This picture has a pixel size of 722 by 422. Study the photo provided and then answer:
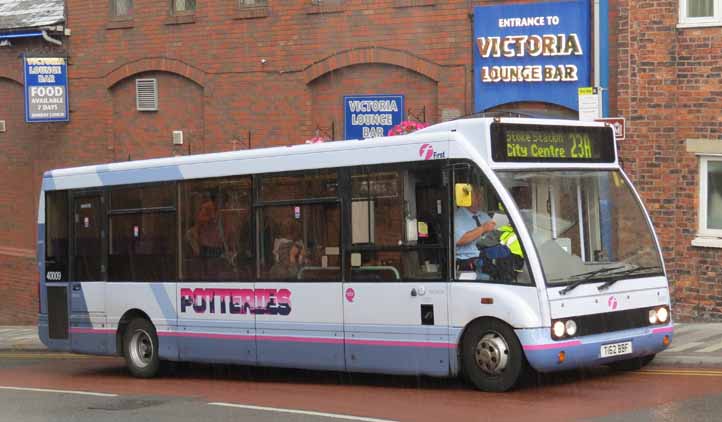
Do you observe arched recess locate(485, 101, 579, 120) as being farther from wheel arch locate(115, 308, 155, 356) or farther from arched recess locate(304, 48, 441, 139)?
wheel arch locate(115, 308, 155, 356)

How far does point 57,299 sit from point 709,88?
995cm

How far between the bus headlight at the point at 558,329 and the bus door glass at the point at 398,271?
3.91 ft

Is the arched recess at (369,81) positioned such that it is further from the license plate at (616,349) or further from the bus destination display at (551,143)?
the license plate at (616,349)

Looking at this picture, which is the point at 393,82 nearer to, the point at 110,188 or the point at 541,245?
the point at 110,188

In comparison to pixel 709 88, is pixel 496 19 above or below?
above

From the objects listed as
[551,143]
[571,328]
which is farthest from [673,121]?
[571,328]

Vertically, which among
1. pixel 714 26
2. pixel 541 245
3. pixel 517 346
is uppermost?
pixel 714 26

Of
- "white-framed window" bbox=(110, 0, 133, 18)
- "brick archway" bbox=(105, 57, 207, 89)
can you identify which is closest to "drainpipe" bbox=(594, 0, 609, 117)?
"brick archway" bbox=(105, 57, 207, 89)

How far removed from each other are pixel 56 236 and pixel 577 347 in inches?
338

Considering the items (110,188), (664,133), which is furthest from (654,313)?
(110,188)

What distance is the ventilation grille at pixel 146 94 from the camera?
24.8 m

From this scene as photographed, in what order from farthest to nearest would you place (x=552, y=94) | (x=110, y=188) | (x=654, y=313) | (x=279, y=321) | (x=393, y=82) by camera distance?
1. (x=393, y=82)
2. (x=552, y=94)
3. (x=110, y=188)
4. (x=279, y=321)
5. (x=654, y=313)

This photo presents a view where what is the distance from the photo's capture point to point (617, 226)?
1225 centimetres

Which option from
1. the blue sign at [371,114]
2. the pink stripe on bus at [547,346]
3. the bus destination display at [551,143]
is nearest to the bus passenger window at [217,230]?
the bus destination display at [551,143]
